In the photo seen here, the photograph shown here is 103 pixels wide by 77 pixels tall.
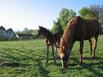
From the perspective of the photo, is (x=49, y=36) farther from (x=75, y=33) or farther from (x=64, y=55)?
(x=64, y=55)

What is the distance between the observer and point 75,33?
43.4ft

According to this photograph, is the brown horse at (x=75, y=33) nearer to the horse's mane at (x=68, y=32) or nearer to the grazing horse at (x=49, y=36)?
the horse's mane at (x=68, y=32)

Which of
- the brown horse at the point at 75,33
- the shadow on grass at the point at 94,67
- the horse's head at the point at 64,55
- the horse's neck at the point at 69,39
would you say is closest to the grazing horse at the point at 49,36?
the brown horse at the point at 75,33

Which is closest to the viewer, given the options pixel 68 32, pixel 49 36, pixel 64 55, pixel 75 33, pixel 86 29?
pixel 64 55

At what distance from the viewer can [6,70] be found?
13594 millimetres

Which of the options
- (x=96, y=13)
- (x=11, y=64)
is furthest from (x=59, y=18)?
(x=11, y=64)

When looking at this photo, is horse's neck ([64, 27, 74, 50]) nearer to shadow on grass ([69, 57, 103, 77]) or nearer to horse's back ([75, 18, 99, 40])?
horse's back ([75, 18, 99, 40])

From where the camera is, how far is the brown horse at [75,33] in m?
11.8

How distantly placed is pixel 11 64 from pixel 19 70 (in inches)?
92.4

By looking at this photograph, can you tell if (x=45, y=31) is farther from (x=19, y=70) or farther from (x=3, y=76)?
(x=3, y=76)

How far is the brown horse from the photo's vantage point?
11.8 metres

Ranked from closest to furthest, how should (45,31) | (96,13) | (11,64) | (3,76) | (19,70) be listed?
(3,76) → (19,70) → (45,31) → (11,64) → (96,13)

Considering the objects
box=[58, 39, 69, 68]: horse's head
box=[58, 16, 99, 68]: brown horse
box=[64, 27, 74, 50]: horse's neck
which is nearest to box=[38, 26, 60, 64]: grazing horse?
box=[58, 16, 99, 68]: brown horse

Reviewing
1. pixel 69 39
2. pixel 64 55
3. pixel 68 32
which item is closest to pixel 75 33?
pixel 68 32
